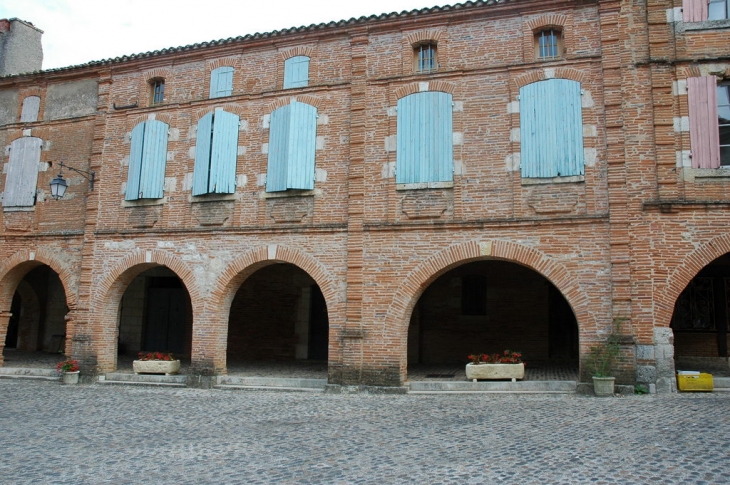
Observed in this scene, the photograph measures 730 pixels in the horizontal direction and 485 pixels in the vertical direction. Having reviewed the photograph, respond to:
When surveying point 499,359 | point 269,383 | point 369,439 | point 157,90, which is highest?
point 157,90

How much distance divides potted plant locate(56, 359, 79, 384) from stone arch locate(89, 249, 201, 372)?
551mm

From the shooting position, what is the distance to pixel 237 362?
1642 centimetres

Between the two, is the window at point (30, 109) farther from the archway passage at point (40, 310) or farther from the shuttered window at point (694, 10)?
the shuttered window at point (694, 10)

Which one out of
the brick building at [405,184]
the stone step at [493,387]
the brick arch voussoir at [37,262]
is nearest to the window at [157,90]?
the brick building at [405,184]

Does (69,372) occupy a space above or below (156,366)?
below

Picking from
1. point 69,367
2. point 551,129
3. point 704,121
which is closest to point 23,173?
point 69,367

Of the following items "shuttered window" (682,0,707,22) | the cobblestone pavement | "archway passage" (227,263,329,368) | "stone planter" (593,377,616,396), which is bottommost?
the cobblestone pavement

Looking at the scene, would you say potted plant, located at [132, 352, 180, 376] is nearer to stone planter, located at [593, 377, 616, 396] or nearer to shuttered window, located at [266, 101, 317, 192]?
shuttered window, located at [266, 101, 317, 192]

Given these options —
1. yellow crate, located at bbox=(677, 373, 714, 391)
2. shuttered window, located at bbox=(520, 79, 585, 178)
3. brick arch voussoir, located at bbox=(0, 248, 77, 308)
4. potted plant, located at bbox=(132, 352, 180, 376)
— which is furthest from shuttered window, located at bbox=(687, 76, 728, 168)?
brick arch voussoir, located at bbox=(0, 248, 77, 308)

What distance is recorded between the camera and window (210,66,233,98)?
14527mm

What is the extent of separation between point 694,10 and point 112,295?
47.1 ft

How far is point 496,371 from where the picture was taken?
39.7 feet

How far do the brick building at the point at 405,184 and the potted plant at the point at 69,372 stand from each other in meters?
0.31

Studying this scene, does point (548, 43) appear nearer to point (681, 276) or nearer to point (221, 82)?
point (681, 276)
